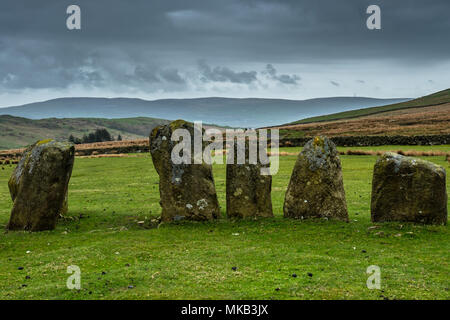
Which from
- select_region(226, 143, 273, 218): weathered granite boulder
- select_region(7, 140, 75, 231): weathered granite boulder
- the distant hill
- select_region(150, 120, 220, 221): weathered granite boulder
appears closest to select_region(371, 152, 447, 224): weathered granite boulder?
select_region(226, 143, 273, 218): weathered granite boulder

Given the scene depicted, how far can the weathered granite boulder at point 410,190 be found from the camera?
15.0 meters

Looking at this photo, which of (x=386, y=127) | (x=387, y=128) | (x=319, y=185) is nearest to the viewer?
(x=319, y=185)

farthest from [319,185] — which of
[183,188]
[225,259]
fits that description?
[225,259]

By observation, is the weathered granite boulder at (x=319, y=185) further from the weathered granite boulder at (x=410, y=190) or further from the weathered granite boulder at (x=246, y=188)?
the weathered granite boulder at (x=410, y=190)

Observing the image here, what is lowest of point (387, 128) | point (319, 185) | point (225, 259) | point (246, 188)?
point (225, 259)

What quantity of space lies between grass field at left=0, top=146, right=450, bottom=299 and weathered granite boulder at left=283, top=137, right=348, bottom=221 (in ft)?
2.03

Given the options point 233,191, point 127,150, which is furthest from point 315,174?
point 127,150

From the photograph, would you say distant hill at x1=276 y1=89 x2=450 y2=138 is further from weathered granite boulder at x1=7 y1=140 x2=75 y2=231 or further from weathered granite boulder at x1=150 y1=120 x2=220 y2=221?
weathered granite boulder at x1=7 y1=140 x2=75 y2=231

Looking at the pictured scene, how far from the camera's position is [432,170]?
14.9 m

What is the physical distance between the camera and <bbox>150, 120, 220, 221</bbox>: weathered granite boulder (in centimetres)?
1719

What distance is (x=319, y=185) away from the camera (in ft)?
54.9

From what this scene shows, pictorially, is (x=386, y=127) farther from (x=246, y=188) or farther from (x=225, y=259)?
(x=225, y=259)

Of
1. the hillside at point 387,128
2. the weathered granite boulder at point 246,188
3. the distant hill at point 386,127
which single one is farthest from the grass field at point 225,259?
the hillside at point 387,128

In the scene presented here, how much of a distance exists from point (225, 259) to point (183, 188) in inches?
217
